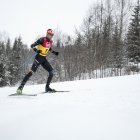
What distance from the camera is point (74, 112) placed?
3484 mm

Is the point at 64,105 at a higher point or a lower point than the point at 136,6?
lower

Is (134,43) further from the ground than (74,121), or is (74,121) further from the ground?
(134,43)

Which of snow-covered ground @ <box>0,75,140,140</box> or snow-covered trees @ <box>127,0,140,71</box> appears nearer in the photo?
snow-covered ground @ <box>0,75,140,140</box>

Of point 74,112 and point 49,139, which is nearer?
point 49,139

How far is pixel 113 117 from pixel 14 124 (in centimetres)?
150

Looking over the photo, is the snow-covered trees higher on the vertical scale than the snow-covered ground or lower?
higher

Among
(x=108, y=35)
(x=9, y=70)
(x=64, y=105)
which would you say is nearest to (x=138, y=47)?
(x=108, y=35)

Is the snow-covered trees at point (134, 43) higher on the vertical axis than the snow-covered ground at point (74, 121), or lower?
higher

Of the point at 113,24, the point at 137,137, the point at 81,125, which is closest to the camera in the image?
the point at 137,137

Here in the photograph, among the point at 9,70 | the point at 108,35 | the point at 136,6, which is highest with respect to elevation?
the point at 136,6

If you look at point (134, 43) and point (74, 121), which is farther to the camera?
point (134, 43)

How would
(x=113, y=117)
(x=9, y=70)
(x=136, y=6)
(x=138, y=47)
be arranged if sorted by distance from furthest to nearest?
(x=9, y=70) → (x=136, y=6) → (x=138, y=47) → (x=113, y=117)

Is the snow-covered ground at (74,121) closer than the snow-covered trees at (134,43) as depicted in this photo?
Yes

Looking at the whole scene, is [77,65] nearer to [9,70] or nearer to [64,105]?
[9,70]
